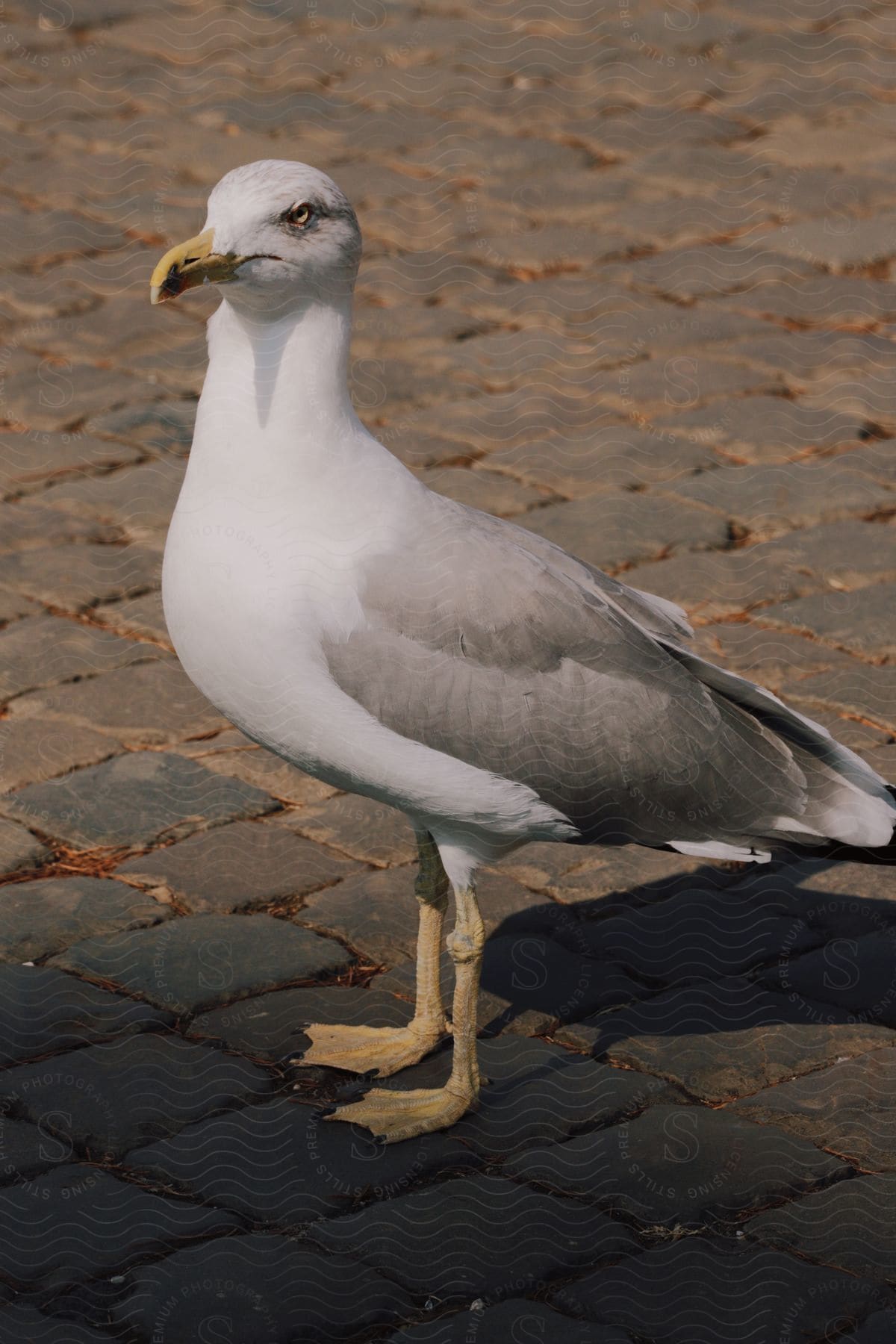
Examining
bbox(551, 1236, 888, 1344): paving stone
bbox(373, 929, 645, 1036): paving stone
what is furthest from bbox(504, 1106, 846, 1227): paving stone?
bbox(373, 929, 645, 1036): paving stone

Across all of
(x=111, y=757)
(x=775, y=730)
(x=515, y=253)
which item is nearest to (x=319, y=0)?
(x=515, y=253)

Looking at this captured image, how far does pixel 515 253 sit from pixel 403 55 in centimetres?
271

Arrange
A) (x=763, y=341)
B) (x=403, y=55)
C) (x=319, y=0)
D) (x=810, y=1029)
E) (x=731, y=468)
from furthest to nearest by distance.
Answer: (x=319, y=0), (x=403, y=55), (x=763, y=341), (x=731, y=468), (x=810, y=1029)

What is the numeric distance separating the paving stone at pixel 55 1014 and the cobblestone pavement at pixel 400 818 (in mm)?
12

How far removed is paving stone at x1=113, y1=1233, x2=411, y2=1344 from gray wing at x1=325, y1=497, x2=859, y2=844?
1114 millimetres

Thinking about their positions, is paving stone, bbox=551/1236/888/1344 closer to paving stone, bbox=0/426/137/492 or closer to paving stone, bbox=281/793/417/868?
paving stone, bbox=281/793/417/868

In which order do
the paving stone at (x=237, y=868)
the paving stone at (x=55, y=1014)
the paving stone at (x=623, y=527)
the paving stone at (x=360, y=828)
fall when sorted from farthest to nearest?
the paving stone at (x=623, y=527) → the paving stone at (x=360, y=828) → the paving stone at (x=237, y=868) → the paving stone at (x=55, y=1014)

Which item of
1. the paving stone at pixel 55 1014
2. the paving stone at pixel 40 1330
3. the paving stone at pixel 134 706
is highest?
the paving stone at pixel 134 706

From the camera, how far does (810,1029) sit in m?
4.16

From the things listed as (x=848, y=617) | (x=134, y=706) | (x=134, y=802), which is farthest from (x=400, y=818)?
(x=848, y=617)

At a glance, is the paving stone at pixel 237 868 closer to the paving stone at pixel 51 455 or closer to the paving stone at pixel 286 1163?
the paving stone at pixel 286 1163

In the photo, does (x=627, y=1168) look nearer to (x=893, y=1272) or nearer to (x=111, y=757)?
(x=893, y=1272)

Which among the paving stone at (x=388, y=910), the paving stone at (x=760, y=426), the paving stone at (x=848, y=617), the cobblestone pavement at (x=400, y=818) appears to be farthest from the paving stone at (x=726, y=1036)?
the paving stone at (x=760, y=426)

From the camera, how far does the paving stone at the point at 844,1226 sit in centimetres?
334
